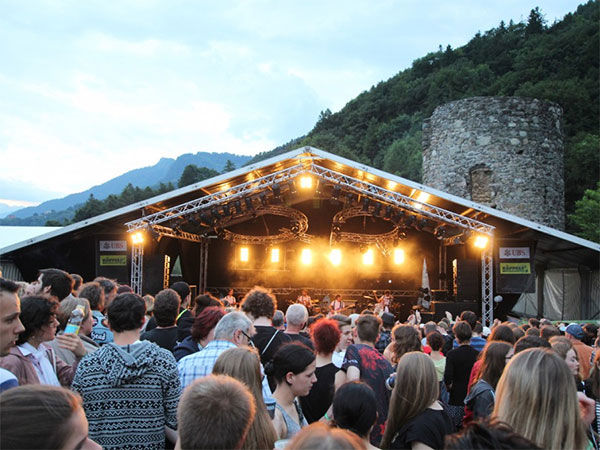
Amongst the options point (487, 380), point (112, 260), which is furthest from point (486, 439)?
point (112, 260)

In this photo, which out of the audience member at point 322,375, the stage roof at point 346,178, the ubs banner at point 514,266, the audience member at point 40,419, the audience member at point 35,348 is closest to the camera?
the audience member at point 40,419

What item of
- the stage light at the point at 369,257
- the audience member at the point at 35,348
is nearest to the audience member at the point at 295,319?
the audience member at the point at 35,348

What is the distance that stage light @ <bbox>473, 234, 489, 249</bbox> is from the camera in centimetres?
1233

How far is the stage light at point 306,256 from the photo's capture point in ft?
57.0

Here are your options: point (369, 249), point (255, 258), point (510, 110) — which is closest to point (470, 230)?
point (369, 249)

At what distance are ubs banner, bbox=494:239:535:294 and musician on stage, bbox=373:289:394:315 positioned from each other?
325cm

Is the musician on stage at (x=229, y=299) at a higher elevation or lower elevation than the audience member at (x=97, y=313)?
lower

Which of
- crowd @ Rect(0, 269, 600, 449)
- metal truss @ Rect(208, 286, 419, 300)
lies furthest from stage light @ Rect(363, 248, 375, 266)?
crowd @ Rect(0, 269, 600, 449)

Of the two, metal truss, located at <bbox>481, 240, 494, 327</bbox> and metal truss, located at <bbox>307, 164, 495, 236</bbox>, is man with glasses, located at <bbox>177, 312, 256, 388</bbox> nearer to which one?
metal truss, located at <bbox>307, 164, 495, 236</bbox>

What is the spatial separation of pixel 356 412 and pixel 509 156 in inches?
870

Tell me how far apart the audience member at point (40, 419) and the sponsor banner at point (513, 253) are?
1312 centimetres

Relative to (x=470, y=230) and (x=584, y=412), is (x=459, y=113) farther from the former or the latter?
(x=584, y=412)

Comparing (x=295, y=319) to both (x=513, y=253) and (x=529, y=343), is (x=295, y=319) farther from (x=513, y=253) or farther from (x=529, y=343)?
(x=513, y=253)

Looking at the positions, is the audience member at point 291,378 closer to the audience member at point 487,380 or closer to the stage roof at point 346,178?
the audience member at point 487,380
